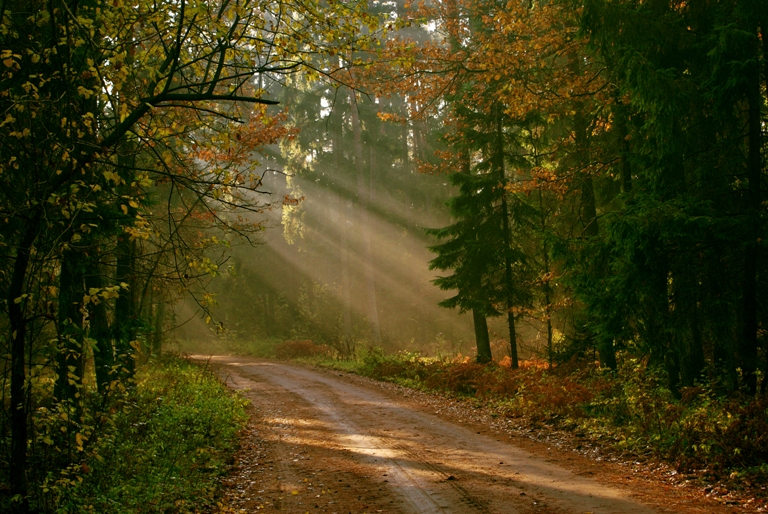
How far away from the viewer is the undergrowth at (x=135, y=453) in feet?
17.7

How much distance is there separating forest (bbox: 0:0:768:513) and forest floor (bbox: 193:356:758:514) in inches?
28.3

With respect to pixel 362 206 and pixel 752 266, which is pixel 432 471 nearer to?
pixel 752 266

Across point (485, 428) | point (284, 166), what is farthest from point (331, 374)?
point (284, 166)

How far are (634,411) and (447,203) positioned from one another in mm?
9782

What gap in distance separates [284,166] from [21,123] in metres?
31.3

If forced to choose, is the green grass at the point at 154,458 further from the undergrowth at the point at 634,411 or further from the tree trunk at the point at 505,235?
the tree trunk at the point at 505,235

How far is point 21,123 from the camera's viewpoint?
16.9ft

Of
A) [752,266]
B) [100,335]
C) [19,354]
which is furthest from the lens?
[100,335]

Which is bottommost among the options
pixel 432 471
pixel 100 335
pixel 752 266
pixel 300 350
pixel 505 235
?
pixel 300 350

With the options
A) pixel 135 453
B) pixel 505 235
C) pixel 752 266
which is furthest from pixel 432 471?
pixel 505 235

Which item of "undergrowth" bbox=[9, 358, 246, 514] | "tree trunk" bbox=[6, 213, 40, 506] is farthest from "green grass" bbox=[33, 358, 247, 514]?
"tree trunk" bbox=[6, 213, 40, 506]

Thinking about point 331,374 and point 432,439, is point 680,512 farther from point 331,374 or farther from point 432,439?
point 331,374

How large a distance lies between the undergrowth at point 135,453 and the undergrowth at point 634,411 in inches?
242

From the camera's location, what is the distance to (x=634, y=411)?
9.35m
